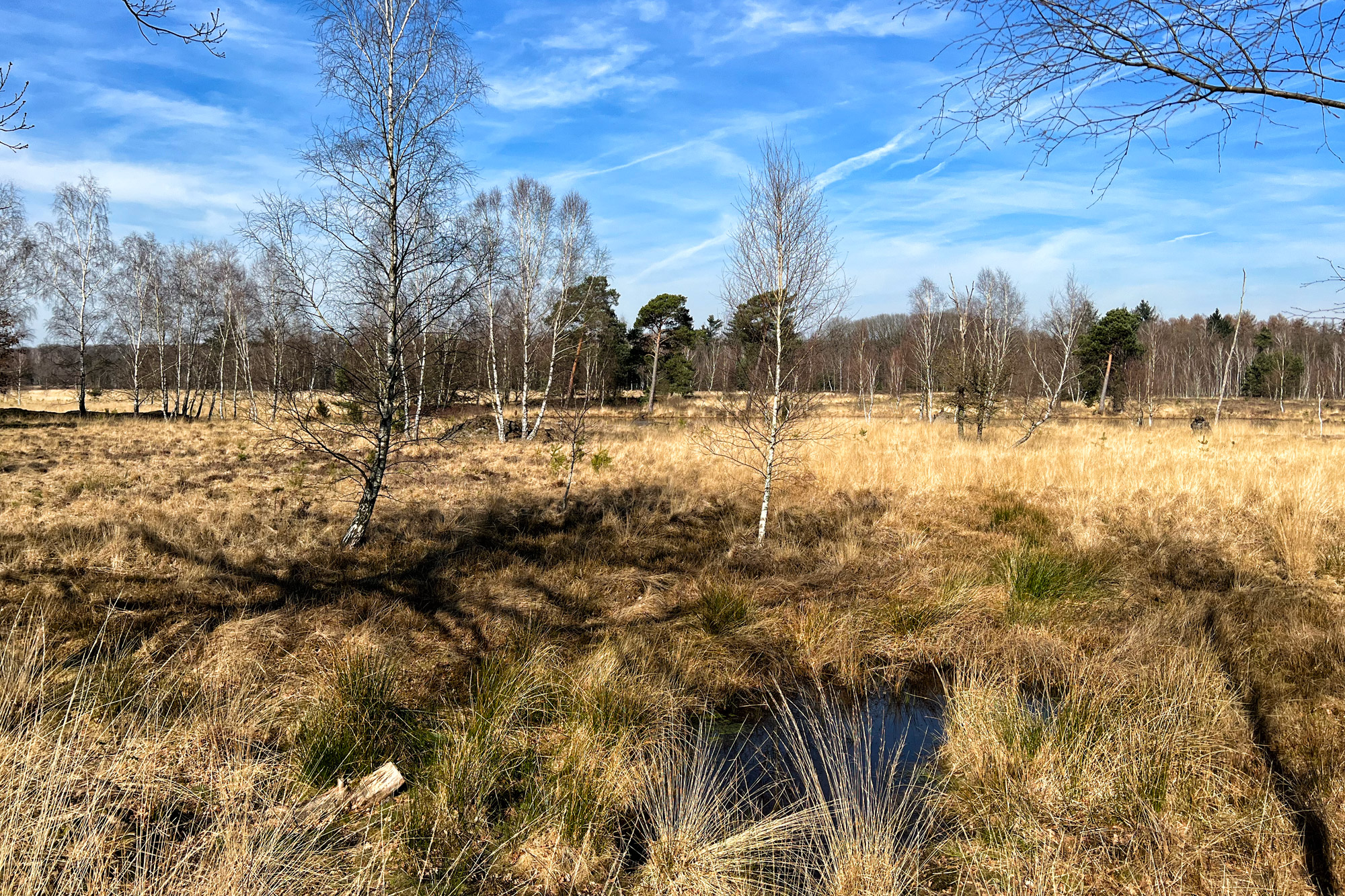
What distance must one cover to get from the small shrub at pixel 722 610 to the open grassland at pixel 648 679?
0.04 metres

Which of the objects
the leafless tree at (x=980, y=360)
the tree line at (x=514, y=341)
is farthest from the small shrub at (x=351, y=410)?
the leafless tree at (x=980, y=360)

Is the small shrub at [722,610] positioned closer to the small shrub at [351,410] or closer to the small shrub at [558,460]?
the small shrub at [351,410]

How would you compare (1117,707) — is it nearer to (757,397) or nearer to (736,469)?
(757,397)

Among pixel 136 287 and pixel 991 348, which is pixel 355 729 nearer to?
pixel 991 348

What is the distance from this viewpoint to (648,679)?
188 inches

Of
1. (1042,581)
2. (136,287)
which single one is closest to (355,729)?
(1042,581)

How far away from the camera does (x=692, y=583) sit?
24.1 feet

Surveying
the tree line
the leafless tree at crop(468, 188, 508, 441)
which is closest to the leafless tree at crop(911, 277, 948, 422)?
the tree line

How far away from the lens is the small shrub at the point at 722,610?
6.17 metres

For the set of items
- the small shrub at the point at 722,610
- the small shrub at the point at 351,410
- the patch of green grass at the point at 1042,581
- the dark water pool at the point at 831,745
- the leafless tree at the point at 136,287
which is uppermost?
the leafless tree at the point at 136,287

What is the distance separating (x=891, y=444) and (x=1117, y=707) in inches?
580

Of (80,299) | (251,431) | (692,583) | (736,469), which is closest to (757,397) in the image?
(692,583)

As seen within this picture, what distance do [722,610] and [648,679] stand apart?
5.63 ft

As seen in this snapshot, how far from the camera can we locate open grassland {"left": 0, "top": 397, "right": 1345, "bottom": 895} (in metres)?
2.87
